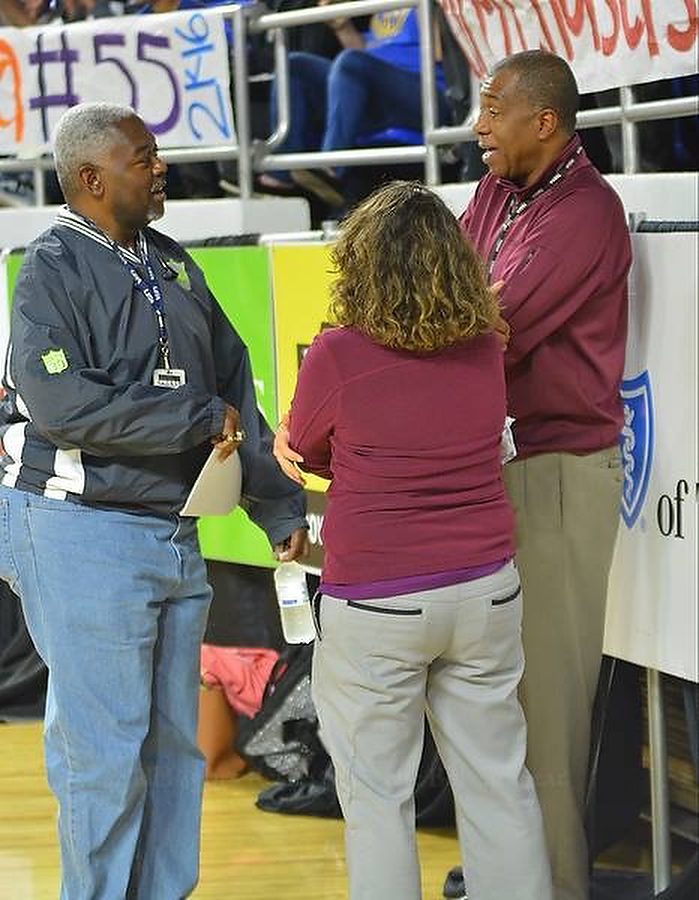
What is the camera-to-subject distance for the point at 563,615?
349 centimetres

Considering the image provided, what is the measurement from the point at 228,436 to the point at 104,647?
439mm

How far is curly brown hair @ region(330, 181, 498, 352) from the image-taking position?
2.91 m

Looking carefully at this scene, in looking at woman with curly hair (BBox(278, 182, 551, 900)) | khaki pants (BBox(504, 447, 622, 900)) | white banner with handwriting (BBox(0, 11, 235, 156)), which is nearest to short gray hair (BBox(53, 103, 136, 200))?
woman with curly hair (BBox(278, 182, 551, 900))

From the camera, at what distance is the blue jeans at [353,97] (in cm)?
600

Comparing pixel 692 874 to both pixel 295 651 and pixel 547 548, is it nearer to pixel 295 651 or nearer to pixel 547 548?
pixel 547 548

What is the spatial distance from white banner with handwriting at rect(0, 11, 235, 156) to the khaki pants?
7.88 ft

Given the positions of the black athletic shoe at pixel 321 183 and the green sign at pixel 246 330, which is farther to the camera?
the black athletic shoe at pixel 321 183

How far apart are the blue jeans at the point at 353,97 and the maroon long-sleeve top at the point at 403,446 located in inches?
123

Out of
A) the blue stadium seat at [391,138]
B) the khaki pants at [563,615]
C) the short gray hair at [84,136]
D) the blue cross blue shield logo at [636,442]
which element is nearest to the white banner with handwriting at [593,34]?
the blue cross blue shield logo at [636,442]

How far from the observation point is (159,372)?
3170 mm

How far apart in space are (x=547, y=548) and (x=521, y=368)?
37cm

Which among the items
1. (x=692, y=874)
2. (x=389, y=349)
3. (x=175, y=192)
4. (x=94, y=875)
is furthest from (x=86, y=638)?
(x=175, y=192)

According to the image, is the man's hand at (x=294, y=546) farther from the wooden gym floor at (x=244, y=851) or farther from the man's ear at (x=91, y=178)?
the wooden gym floor at (x=244, y=851)

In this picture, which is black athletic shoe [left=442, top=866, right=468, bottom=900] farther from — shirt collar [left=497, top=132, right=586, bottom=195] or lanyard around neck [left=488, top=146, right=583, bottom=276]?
shirt collar [left=497, top=132, right=586, bottom=195]
